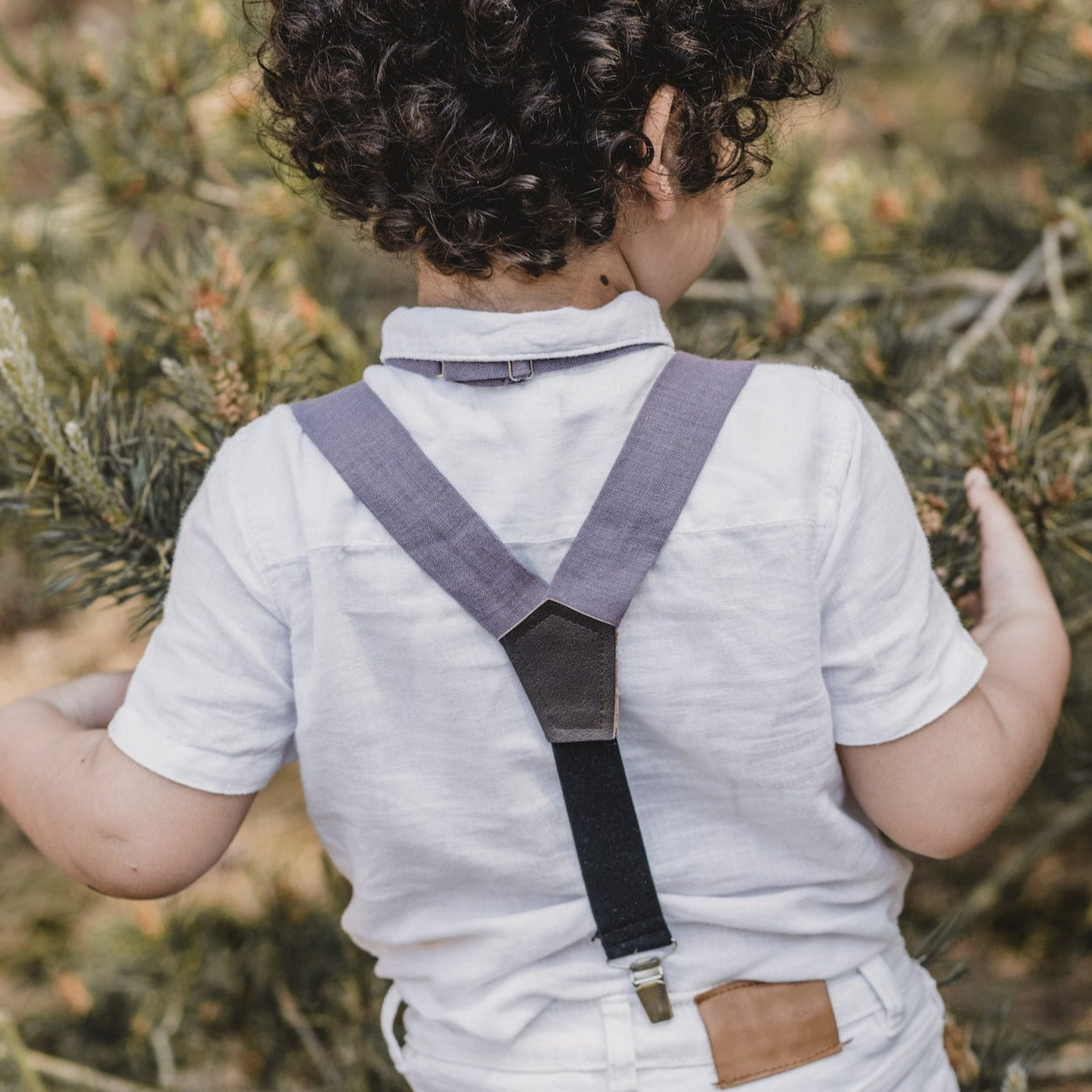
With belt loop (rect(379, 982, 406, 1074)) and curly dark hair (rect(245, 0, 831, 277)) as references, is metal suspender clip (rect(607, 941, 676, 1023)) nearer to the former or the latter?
belt loop (rect(379, 982, 406, 1074))

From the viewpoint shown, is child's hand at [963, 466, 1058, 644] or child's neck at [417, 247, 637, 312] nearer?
child's neck at [417, 247, 637, 312]

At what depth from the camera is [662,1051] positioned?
0.63 m

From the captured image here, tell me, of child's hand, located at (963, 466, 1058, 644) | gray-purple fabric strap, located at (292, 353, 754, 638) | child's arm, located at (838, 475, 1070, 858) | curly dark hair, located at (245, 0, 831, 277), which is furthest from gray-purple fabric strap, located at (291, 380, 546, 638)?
child's hand, located at (963, 466, 1058, 644)

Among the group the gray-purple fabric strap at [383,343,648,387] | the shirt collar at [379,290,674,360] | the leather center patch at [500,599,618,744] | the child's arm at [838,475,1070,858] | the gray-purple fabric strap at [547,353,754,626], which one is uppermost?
the shirt collar at [379,290,674,360]

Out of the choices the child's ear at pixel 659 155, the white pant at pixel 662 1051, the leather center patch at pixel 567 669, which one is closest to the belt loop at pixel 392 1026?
the white pant at pixel 662 1051

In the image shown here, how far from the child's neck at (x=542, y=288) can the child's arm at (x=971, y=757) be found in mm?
281

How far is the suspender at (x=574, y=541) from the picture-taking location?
0.57 metres

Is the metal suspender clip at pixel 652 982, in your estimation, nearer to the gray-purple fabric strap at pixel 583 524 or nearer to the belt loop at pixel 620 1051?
the belt loop at pixel 620 1051

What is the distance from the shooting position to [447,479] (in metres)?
0.58

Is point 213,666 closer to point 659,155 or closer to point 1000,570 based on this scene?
point 659,155

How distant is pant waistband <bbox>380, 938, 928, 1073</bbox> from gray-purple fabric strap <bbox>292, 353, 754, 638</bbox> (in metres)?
0.22

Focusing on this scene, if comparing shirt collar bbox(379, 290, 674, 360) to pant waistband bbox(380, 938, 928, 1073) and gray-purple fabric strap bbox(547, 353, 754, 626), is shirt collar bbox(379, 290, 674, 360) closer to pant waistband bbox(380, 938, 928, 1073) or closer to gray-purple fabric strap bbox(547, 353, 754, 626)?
gray-purple fabric strap bbox(547, 353, 754, 626)

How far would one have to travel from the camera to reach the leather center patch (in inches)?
22.5

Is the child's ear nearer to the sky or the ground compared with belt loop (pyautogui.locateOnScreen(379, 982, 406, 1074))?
nearer to the sky
